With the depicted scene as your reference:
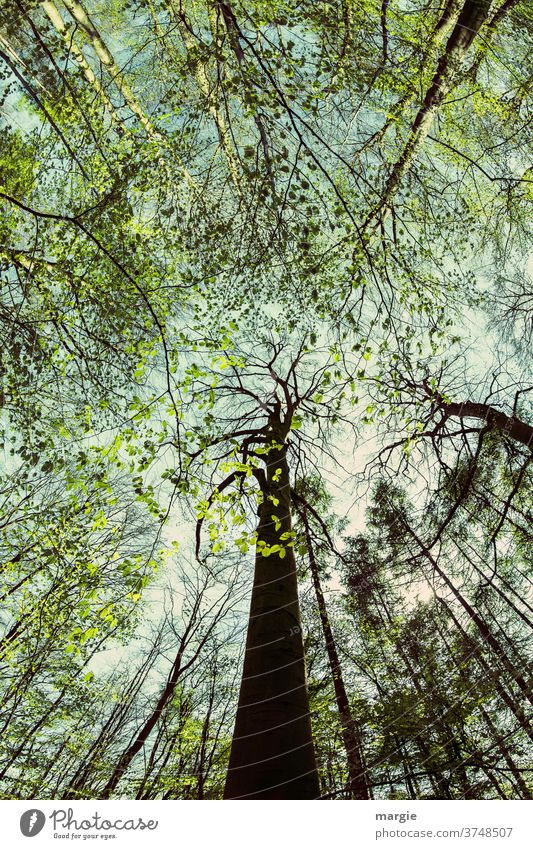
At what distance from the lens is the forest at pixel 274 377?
2.91 meters

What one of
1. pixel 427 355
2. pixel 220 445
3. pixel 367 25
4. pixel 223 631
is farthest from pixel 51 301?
pixel 223 631

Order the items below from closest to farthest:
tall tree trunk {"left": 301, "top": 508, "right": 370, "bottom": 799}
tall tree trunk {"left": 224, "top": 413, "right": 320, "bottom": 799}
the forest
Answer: tall tree trunk {"left": 224, "top": 413, "right": 320, "bottom": 799}
the forest
tall tree trunk {"left": 301, "top": 508, "right": 370, "bottom": 799}

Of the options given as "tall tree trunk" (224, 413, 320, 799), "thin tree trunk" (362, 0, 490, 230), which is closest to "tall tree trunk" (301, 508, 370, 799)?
"tall tree trunk" (224, 413, 320, 799)

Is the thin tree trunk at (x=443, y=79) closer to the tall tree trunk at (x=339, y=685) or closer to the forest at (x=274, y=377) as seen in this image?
the forest at (x=274, y=377)

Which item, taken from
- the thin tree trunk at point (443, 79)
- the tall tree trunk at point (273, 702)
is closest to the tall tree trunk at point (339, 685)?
the tall tree trunk at point (273, 702)

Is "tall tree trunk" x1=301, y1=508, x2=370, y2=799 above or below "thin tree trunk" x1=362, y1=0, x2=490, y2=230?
below

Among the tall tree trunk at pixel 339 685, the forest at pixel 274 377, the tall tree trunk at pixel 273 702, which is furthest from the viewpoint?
the tall tree trunk at pixel 339 685

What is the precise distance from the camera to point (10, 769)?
14.6 feet

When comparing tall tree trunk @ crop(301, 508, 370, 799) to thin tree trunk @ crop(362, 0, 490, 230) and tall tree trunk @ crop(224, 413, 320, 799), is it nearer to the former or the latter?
tall tree trunk @ crop(224, 413, 320, 799)

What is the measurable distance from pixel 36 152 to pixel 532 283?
4288mm

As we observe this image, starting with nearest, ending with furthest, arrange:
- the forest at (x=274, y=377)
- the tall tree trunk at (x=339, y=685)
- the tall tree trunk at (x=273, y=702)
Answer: the tall tree trunk at (x=273, y=702) < the forest at (x=274, y=377) < the tall tree trunk at (x=339, y=685)

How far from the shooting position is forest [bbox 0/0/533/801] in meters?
2.91

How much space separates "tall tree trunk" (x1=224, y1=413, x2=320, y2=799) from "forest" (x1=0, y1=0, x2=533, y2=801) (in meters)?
0.07

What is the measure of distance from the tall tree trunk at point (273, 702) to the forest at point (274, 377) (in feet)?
0.25
